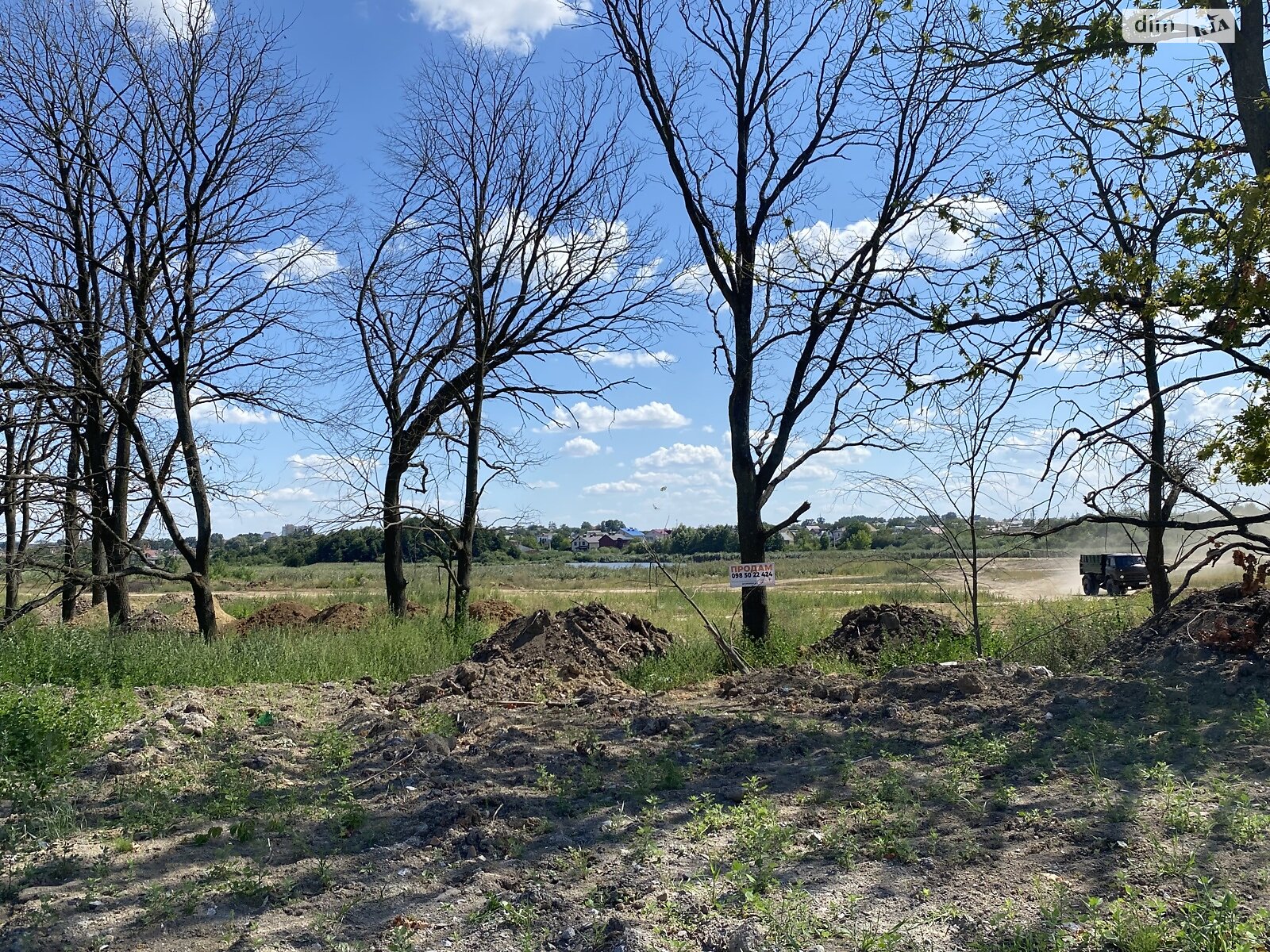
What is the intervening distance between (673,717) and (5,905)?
174 inches

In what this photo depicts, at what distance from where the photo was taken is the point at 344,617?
16250 millimetres

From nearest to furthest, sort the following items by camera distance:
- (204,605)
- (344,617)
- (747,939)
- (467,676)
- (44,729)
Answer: (747,939)
(44,729)
(467,676)
(204,605)
(344,617)

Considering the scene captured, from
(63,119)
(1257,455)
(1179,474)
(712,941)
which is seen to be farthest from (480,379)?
(712,941)

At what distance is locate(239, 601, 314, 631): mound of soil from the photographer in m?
16.5

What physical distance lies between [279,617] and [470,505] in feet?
18.9

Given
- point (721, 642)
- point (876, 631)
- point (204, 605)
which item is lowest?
point (876, 631)

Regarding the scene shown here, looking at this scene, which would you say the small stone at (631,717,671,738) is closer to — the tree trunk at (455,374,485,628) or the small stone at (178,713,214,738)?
the small stone at (178,713,214,738)

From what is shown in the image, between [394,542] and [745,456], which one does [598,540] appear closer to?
[394,542]

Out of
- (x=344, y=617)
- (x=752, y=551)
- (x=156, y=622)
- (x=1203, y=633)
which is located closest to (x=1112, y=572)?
(x=752, y=551)

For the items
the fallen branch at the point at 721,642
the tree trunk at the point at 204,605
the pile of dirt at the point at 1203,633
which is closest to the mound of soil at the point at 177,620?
the tree trunk at the point at 204,605

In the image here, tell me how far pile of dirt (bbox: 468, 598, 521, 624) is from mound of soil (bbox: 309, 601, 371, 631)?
1805mm

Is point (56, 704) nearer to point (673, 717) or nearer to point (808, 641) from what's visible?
point (673, 717)

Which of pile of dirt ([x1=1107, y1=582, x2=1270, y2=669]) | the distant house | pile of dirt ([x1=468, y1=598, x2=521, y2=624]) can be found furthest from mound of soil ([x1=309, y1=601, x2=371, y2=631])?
pile of dirt ([x1=1107, y1=582, x2=1270, y2=669])

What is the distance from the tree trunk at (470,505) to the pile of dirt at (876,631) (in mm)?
5466
